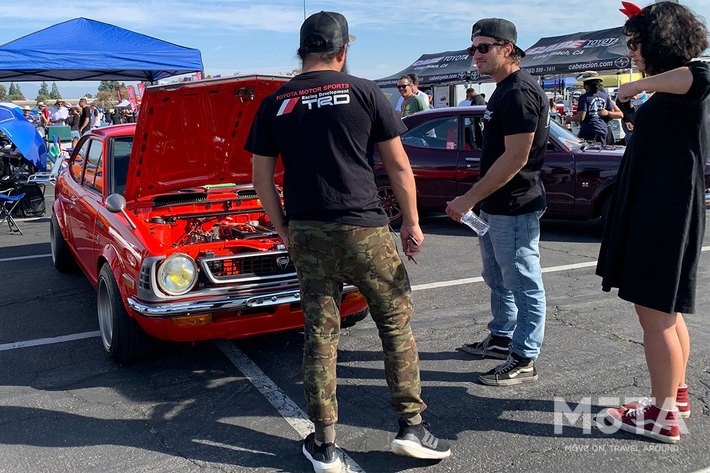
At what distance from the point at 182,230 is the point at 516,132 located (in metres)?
2.54

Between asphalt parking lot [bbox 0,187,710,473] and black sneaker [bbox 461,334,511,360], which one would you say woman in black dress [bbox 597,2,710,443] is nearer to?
asphalt parking lot [bbox 0,187,710,473]

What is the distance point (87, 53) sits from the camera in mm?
10938

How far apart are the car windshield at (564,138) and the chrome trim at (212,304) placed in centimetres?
499

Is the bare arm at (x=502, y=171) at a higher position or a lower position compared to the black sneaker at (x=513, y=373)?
higher

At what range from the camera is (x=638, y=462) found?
9.23ft

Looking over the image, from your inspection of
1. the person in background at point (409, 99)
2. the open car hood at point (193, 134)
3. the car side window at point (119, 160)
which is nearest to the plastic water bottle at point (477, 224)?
the open car hood at point (193, 134)

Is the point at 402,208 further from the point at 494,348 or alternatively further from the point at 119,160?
the point at 119,160

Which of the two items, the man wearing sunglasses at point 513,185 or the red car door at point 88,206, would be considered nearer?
the man wearing sunglasses at point 513,185

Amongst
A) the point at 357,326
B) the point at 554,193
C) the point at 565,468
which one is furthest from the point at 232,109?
the point at 554,193

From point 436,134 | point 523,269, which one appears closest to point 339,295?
point 523,269

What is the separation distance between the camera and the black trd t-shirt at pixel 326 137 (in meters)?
2.60

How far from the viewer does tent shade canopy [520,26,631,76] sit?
18828 mm

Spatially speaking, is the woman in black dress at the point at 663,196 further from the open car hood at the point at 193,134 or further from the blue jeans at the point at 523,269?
the open car hood at the point at 193,134

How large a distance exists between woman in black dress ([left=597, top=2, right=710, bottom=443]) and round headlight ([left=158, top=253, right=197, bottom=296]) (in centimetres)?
221
